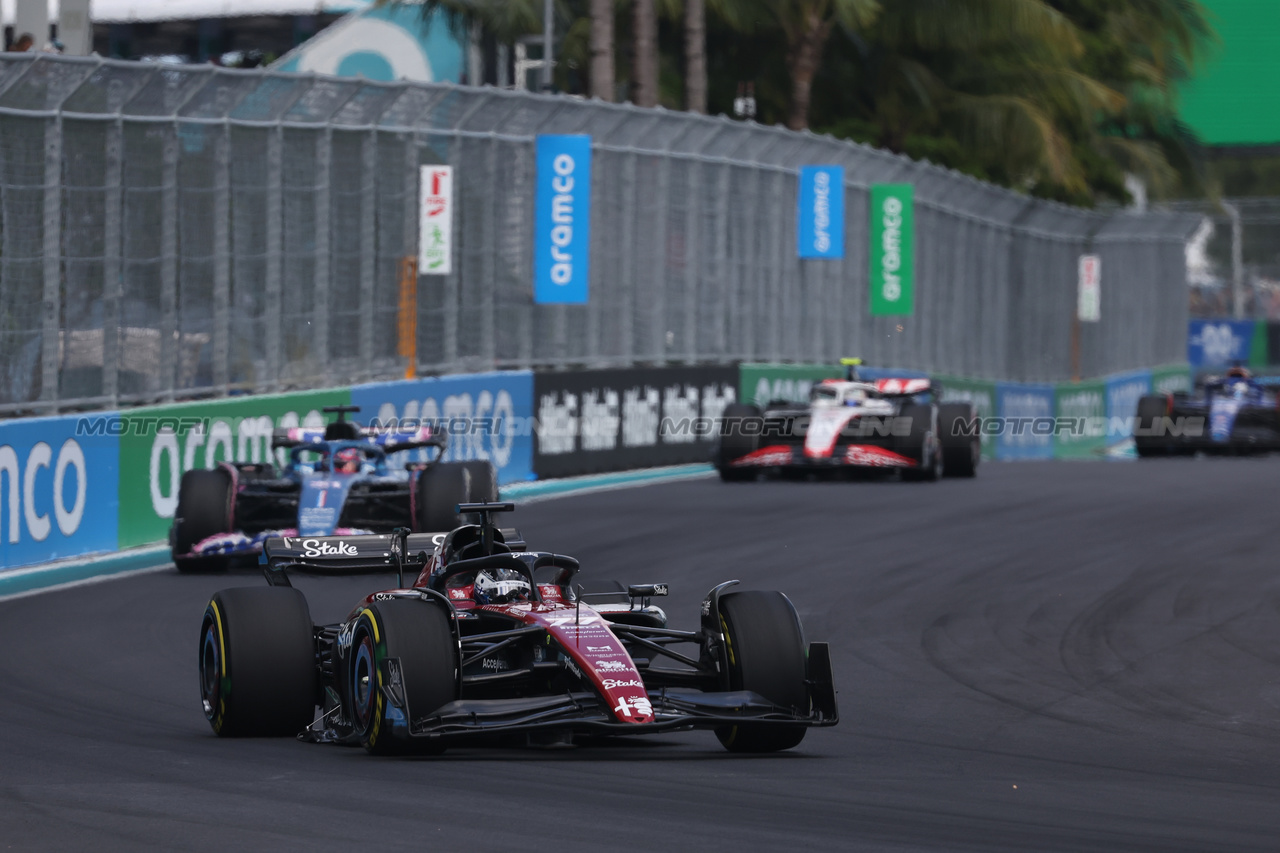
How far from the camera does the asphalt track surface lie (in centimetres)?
658

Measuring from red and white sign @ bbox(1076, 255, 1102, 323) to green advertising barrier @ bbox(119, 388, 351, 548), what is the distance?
25.6 meters

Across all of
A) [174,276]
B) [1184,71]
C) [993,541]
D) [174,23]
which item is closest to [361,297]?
[174,276]

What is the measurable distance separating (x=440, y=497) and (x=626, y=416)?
8.72 metres

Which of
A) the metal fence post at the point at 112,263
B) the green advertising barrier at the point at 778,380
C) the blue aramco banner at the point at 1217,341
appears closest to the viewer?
the metal fence post at the point at 112,263

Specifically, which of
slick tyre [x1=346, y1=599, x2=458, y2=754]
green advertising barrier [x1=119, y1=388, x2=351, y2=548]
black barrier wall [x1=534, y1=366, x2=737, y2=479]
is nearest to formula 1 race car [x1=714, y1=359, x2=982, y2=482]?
black barrier wall [x1=534, y1=366, x2=737, y2=479]

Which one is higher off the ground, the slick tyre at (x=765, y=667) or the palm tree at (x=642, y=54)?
the palm tree at (x=642, y=54)

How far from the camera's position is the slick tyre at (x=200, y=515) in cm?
1441

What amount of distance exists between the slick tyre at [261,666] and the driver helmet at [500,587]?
0.70m

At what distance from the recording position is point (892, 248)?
29.4 metres

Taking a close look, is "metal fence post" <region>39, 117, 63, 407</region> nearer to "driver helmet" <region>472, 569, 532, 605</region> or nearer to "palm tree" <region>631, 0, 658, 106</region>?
"driver helmet" <region>472, 569, 532, 605</region>

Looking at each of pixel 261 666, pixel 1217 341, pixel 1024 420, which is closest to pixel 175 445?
pixel 261 666

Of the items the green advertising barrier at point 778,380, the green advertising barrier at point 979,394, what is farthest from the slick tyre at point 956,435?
the green advertising barrier at point 979,394

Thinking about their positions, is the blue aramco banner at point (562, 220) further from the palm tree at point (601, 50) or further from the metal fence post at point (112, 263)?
the metal fence post at point (112, 263)

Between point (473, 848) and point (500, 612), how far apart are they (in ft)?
7.29
